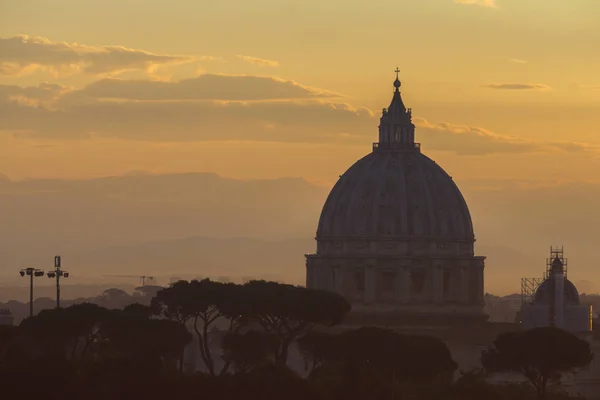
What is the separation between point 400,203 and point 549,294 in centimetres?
1626

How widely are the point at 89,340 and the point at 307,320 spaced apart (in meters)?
15.8

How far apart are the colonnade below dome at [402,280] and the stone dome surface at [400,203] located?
1.66m

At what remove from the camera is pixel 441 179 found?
183 meters

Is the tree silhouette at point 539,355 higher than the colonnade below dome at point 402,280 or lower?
lower

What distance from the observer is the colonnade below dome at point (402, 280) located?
182625mm

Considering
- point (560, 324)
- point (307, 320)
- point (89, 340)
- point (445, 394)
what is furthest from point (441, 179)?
point (445, 394)

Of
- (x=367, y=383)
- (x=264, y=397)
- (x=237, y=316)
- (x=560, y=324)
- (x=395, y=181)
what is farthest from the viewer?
Result: (x=395, y=181)

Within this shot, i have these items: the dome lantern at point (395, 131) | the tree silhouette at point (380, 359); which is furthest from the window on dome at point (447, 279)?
the tree silhouette at point (380, 359)

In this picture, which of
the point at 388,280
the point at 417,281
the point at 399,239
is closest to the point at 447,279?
the point at 417,281

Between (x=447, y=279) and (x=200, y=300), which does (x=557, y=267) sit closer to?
(x=447, y=279)

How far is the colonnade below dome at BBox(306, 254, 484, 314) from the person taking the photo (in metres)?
183

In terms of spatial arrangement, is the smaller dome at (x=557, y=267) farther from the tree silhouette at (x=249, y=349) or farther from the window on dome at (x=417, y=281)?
the tree silhouette at (x=249, y=349)

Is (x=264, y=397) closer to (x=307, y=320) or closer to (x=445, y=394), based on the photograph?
(x=445, y=394)

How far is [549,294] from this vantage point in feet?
559
